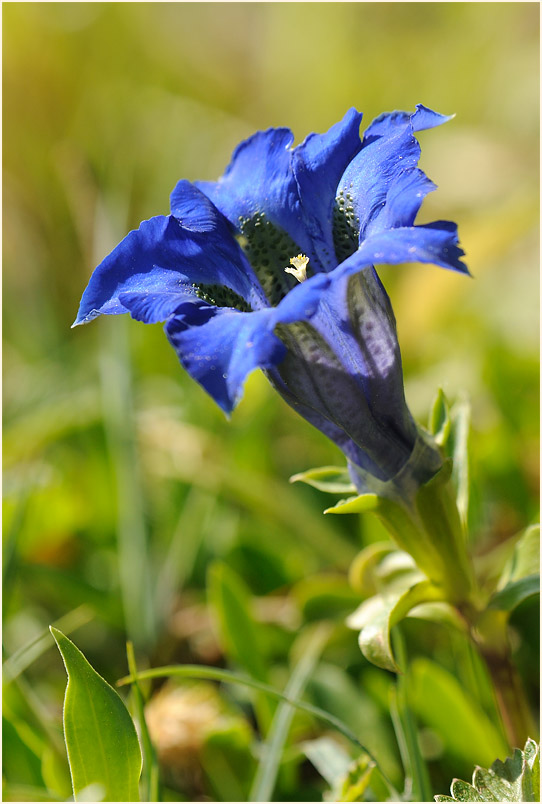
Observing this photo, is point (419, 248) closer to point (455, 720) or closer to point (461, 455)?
point (461, 455)

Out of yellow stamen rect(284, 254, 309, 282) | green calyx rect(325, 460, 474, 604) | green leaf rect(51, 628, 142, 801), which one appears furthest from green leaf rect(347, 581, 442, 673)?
yellow stamen rect(284, 254, 309, 282)

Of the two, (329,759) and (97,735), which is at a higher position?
(97,735)

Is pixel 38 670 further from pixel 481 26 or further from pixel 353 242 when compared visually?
pixel 481 26

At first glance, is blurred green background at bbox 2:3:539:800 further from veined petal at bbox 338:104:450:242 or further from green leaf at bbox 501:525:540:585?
veined petal at bbox 338:104:450:242

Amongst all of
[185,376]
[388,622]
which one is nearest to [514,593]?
[388,622]

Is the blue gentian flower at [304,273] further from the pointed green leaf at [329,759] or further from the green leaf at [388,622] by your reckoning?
the pointed green leaf at [329,759]
